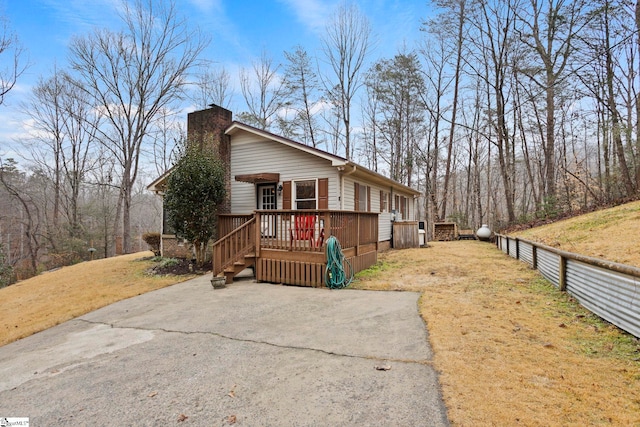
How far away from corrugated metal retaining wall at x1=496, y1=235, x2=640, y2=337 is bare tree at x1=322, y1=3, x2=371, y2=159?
1704 cm

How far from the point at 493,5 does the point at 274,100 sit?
1403 centimetres

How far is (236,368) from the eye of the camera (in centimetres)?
292

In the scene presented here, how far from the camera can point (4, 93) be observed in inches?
548

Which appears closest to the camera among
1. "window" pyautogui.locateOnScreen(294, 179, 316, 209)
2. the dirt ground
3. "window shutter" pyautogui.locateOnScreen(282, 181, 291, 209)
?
the dirt ground

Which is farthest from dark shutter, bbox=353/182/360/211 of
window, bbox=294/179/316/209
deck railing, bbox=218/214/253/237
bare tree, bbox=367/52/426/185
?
bare tree, bbox=367/52/426/185

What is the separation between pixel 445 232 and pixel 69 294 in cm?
1670

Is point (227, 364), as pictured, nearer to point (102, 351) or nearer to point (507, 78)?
point (102, 351)

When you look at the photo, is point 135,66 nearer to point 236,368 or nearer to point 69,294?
point 69,294

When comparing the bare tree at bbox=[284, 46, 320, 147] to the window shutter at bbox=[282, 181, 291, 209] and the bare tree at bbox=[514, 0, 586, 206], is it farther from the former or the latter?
the window shutter at bbox=[282, 181, 291, 209]

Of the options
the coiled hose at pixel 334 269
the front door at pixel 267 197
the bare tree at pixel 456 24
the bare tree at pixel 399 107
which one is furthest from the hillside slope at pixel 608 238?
the bare tree at pixel 399 107

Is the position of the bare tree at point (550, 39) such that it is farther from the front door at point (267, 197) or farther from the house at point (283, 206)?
the front door at point (267, 197)

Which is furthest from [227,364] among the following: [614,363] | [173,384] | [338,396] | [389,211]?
[389,211]

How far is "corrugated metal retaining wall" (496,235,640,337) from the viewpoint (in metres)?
2.98

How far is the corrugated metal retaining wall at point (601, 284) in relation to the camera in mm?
2979
